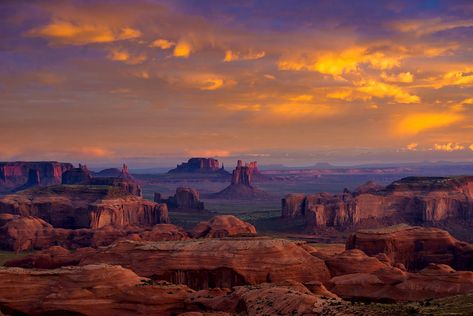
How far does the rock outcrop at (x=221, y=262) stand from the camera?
3799 inches

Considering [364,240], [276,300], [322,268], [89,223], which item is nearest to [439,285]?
[322,268]

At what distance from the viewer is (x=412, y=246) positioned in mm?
132875

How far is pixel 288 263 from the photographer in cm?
9894

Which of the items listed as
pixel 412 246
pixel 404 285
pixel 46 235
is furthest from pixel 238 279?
→ pixel 46 235

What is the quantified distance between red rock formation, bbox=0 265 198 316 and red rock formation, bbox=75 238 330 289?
1728 centimetres

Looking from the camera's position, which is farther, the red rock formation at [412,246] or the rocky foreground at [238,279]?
the red rock formation at [412,246]

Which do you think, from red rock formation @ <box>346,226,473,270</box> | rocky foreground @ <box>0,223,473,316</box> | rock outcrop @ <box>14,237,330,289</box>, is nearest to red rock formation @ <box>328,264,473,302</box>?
rocky foreground @ <box>0,223,473,316</box>

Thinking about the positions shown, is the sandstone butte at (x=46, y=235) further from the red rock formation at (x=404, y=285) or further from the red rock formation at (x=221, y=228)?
the red rock formation at (x=404, y=285)

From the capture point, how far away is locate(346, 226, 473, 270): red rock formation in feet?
425

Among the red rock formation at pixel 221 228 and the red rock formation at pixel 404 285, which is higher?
the red rock formation at pixel 221 228

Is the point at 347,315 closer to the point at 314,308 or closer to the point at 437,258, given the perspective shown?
the point at 314,308

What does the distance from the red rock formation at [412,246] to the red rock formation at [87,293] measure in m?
60.5

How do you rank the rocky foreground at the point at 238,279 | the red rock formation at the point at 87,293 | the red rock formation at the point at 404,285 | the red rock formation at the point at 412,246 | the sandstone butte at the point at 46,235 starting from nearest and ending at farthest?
the rocky foreground at the point at 238,279 < the red rock formation at the point at 87,293 < the red rock formation at the point at 404,285 < the red rock formation at the point at 412,246 < the sandstone butte at the point at 46,235

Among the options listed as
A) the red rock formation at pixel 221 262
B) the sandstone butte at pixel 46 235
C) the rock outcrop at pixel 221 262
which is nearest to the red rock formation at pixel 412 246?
the rock outcrop at pixel 221 262
